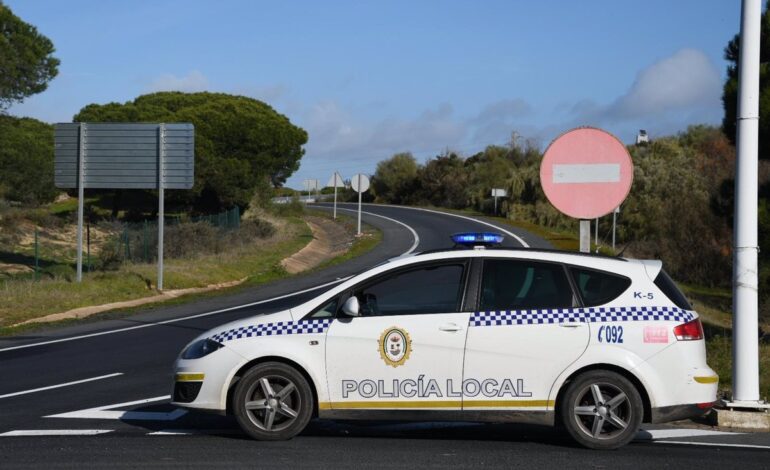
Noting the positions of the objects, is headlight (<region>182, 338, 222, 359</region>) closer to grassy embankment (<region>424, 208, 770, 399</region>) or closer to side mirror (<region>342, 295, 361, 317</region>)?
side mirror (<region>342, 295, 361, 317</region>)

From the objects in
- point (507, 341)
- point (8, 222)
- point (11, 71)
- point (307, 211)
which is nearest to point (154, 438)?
point (507, 341)

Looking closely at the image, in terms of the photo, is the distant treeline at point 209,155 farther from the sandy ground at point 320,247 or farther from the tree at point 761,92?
the tree at point 761,92

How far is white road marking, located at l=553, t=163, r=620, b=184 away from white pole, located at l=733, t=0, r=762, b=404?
3.81 feet

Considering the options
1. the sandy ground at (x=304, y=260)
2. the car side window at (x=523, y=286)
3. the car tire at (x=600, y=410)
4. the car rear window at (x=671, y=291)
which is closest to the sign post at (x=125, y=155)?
the sandy ground at (x=304, y=260)

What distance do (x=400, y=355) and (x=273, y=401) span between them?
1094 millimetres

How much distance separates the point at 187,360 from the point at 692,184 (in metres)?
39.5

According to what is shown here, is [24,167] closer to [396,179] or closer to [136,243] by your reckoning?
[136,243]

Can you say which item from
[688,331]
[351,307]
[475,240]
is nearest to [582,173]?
[475,240]

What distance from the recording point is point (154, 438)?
8.38 m

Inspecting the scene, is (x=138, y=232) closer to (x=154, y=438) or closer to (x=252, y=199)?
(x=252, y=199)

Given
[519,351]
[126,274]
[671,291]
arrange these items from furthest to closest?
[126,274] → [671,291] → [519,351]

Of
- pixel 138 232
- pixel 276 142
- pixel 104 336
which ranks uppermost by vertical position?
pixel 276 142

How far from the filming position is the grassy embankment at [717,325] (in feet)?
35.6

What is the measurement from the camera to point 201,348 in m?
8.22
